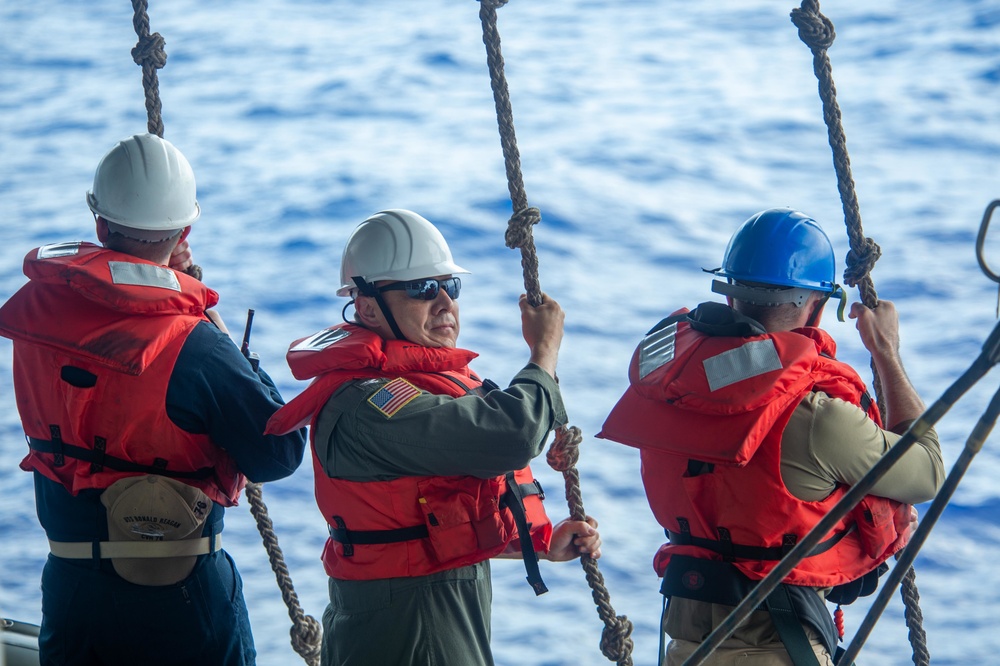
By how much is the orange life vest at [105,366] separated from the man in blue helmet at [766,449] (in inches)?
37.4

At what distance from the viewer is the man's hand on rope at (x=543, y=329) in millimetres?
2455

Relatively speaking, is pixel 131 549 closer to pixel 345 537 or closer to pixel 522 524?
pixel 345 537

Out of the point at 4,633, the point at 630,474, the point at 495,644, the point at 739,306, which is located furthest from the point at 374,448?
the point at 630,474

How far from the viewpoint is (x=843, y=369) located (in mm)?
2336

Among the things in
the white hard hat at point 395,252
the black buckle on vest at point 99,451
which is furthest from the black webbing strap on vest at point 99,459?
the white hard hat at point 395,252

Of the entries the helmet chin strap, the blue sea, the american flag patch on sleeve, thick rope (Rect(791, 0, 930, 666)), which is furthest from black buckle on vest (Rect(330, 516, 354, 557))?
the blue sea

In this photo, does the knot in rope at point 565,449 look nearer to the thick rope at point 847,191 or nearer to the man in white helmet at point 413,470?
the man in white helmet at point 413,470

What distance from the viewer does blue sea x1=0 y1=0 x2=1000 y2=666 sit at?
9.75m

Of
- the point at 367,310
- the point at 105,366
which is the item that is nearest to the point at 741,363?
the point at 367,310

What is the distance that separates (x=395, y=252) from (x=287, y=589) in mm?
1221

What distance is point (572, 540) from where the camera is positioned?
2559 mm

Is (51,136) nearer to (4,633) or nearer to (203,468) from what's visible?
(4,633)

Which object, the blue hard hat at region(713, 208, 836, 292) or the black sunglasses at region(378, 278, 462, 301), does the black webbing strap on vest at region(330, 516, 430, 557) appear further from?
the blue hard hat at region(713, 208, 836, 292)

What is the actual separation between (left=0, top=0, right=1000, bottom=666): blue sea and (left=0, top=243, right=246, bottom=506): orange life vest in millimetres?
6113
